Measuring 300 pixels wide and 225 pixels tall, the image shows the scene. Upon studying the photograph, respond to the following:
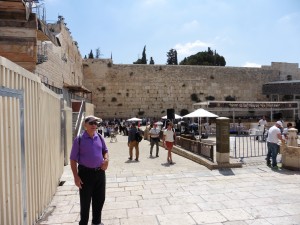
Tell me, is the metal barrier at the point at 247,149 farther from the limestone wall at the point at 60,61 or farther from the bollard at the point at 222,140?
the limestone wall at the point at 60,61

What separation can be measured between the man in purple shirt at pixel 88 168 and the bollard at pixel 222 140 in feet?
16.1

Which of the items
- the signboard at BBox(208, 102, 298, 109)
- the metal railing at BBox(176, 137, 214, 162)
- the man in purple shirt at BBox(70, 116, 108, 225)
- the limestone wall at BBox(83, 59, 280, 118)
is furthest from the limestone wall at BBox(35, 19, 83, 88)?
the man in purple shirt at BBox(70, 116, 108, 225)

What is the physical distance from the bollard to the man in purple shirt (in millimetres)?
4904

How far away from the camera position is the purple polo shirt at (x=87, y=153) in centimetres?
349

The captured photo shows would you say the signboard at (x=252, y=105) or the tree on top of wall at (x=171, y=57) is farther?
the tree on top of wall at (x=171, y=57)

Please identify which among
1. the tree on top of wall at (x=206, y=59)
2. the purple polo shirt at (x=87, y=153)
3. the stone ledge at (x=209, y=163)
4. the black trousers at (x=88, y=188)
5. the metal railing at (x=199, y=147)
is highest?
the tree on top of wall at (x=206, y=59)

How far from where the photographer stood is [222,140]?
796 cm

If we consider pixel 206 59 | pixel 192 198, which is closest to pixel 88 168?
pixel 192 198

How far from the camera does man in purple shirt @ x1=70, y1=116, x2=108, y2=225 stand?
3.49 meters

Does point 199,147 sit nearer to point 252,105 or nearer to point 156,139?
point 156,139

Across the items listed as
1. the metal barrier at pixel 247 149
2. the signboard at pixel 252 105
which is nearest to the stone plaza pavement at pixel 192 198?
the metal barrier at pixel 247 149

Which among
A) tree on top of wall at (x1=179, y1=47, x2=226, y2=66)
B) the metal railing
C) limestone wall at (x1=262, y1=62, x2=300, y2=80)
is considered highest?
tree on top of wall at (x1=179, y1=47, x2=226, y2=66)

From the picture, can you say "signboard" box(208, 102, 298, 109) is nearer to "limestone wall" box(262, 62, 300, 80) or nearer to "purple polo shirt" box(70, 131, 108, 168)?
"limestone wall" box(262, 62, 300, 80)

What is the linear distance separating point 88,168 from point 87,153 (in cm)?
18
